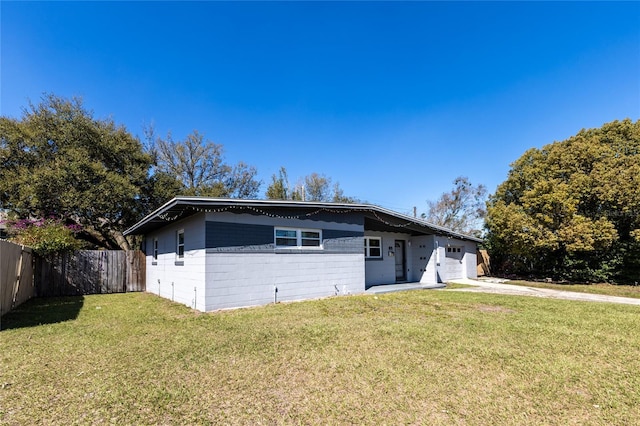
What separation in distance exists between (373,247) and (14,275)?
1190cm

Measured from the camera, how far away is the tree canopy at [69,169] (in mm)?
16172

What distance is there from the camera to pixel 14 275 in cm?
838

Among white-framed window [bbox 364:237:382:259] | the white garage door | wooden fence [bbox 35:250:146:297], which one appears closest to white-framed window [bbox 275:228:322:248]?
white-framed window [bbox 364:237:382:259]

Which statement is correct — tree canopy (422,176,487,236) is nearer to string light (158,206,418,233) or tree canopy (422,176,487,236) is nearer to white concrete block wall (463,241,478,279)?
white concrete block wall (463,241,478,279)

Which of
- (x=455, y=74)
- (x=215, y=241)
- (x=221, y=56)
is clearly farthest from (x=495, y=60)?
(x=215, y=241)

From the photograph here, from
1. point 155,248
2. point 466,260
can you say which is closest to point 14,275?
point 155,248

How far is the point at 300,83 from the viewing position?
14797 mm

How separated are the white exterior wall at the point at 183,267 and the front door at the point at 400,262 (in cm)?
960

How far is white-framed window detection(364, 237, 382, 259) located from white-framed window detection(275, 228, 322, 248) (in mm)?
3906

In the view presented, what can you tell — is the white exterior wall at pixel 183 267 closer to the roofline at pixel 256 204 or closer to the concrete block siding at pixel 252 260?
the concrete block siding at pixel 252 260

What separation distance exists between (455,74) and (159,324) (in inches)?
561

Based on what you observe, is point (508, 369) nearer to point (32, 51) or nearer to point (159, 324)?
point (159, 324)

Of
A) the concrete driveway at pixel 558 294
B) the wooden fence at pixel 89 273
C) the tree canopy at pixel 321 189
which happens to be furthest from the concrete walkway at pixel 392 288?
the tree canopy at pixel 321 189

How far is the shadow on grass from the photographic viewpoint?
22.5 feet
